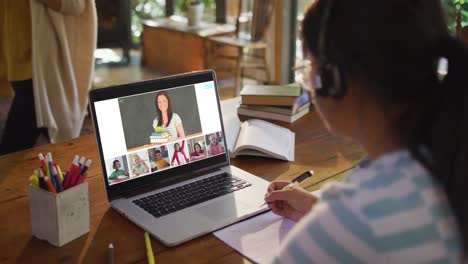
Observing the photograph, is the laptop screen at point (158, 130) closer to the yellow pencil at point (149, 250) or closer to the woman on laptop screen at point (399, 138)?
the yellow pencil at point (149, 250)

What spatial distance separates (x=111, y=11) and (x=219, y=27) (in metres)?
1.04

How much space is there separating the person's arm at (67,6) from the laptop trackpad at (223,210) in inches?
59.4

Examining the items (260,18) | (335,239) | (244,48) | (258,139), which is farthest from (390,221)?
(244,48)

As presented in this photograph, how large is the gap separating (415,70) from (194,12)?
4.77 meters

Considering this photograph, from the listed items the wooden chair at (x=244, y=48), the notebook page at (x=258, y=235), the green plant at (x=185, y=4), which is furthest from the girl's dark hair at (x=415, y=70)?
the green plant at (x=185, y=4)

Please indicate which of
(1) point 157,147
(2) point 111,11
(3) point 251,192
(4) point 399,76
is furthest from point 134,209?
(2) point 111,11

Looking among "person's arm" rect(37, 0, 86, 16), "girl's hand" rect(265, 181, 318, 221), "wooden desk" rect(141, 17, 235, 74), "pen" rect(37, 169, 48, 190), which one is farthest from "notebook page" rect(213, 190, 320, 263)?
"wooden desk" rect(141, 17, 235, 74)

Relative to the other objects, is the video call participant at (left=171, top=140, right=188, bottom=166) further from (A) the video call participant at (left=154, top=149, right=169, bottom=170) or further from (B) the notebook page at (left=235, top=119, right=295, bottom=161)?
(B) the notebook page at (left=235, top=119, right=295, bottom=161)

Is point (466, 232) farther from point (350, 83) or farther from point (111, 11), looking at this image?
point (111, 11)

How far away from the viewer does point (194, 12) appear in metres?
5.32

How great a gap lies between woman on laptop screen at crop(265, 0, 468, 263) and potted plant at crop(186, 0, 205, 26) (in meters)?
4.69

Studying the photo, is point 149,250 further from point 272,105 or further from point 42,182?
point 272,105

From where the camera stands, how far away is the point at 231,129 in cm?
179

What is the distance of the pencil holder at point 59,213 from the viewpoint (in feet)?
3.66
